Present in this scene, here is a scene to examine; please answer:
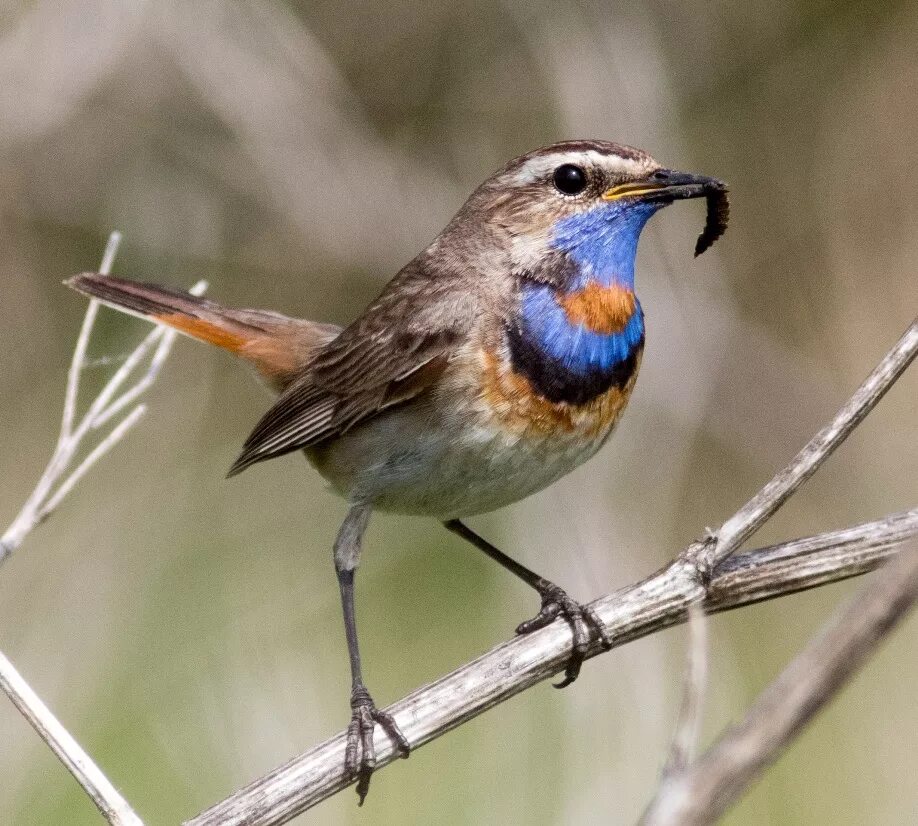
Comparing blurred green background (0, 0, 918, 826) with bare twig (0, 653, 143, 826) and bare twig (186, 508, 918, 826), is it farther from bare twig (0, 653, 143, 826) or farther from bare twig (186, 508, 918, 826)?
bare twig (0, 653, 143, 826)

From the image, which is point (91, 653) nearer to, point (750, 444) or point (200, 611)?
point (200, 611)

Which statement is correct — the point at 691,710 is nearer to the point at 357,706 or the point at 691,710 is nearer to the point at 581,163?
the point at 357,706

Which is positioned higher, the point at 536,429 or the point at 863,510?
the point at 536,429

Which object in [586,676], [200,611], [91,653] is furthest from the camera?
[200,611]

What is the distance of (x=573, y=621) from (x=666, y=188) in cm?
119

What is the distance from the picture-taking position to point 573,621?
11.8ft

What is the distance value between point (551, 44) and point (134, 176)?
2139 mm

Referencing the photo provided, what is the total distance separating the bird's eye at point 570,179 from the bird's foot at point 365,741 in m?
1.50

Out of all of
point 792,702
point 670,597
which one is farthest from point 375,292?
point 792,702

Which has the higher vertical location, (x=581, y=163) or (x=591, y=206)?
(x=581, y=163)

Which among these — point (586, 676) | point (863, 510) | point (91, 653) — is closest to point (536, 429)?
point (586, 676)

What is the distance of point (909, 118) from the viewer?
671cm

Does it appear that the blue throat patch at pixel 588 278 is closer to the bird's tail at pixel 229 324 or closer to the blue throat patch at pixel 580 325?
the blue throat patch at pixel 580 325

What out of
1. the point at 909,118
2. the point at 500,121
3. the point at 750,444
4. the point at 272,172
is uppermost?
the point at 272,172
